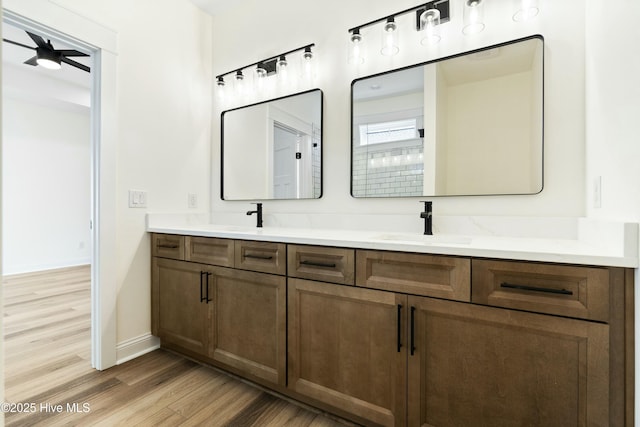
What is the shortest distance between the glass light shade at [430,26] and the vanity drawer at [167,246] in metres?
1.96

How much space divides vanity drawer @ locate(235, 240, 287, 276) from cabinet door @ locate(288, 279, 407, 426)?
123 mm

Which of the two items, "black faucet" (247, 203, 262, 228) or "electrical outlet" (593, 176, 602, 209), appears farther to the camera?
"black faucet" (247, 203, 262, 228)

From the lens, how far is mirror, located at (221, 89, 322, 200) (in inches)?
87.7

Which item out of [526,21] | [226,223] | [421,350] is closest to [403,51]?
[526,21]

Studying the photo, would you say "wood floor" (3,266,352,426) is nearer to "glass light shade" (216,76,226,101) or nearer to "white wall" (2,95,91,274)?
"glass light shade" (216,76,226,101)

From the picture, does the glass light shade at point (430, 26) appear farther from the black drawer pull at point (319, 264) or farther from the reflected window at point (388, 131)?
the black drawer pull at point (319, 264)

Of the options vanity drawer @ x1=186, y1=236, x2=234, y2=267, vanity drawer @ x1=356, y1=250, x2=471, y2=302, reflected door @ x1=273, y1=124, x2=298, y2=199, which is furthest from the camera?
reflected door @ x1=273, y1=124, x2=298, y2=199

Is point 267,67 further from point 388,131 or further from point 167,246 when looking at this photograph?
point 167,246

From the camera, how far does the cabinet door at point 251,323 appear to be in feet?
5.35

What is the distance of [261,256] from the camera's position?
1.70m

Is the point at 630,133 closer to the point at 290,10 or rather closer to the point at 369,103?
the point at 369,103

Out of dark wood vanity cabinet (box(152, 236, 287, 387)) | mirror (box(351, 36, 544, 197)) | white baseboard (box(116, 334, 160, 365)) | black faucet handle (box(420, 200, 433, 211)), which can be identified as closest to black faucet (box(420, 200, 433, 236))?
black faucet handle (box(420, 200, 433, 211))

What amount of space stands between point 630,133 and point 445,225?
88 centimetres

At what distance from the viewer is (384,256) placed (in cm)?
134
